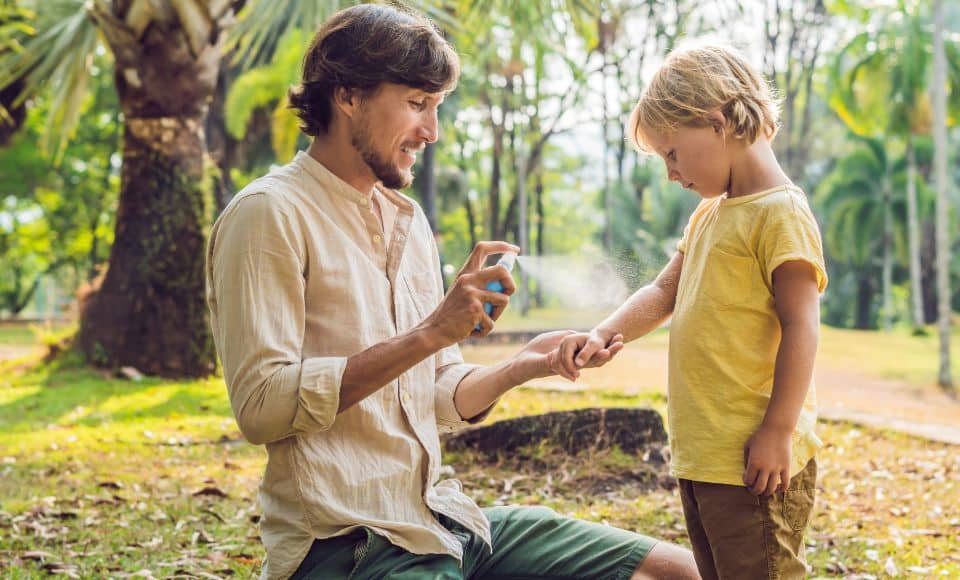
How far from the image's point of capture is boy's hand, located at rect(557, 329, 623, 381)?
2439mm

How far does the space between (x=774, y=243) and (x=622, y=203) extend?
32546 millimetres

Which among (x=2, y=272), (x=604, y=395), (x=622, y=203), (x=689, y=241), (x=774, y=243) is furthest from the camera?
(x=622, y=203)

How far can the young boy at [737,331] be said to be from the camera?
2.34 metres

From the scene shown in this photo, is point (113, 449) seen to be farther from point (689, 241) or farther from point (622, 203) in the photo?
point (622, 203)

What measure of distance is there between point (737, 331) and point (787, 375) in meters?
0.18

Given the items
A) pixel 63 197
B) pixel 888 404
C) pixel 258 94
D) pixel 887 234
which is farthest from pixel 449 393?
pixel 887 234

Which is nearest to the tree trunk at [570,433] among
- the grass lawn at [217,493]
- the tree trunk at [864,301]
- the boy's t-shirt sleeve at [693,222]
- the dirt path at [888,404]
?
the grass lawn at [217,493]

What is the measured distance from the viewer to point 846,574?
13.5ft

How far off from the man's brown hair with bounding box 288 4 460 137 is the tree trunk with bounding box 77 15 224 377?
744 centimetres

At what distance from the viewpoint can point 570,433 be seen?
605cm

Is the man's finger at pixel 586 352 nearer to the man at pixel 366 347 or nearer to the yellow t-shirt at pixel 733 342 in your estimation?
the man at pixel 366 347

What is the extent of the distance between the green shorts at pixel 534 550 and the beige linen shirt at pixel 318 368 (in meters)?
0.03

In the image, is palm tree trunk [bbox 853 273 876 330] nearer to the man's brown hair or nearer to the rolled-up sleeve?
the rolled-up sleeve

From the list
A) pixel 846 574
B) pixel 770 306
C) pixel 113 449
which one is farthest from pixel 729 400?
pixel 113 449
